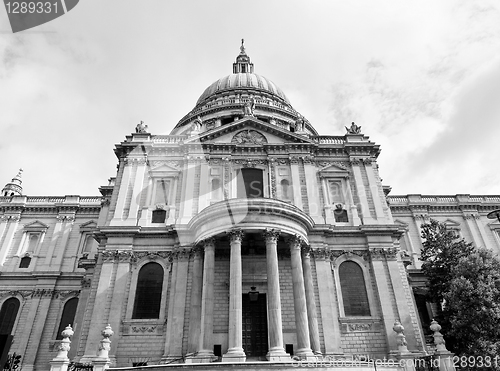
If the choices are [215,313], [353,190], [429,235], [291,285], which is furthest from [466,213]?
[215,313]

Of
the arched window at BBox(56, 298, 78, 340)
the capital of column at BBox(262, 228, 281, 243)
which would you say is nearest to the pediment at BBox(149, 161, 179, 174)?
the capital of column at BBox(262, 228, 281, 243)

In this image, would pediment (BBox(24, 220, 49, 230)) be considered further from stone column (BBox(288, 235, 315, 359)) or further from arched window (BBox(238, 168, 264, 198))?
stone column (BBox(288, 235, 315, 359))

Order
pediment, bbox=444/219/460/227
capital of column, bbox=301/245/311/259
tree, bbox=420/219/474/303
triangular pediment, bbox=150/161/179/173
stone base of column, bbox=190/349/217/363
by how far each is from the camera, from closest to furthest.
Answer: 1. stone base of column, bbox=190/349/217/363
2. capital of column, bbox=301/245/311/259
3. tree, bbox=420/219/474/303
4. triangular pediment, bbox=150/161/179/173
5. pediment, bbox=444/219/460/227

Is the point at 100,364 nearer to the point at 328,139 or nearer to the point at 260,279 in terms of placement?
the point at 260,279

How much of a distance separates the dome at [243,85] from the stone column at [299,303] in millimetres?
29513

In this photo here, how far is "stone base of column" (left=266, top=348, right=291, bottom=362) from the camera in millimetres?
17312

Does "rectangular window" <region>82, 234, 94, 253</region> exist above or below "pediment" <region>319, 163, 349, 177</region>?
below

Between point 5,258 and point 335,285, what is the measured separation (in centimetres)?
3169

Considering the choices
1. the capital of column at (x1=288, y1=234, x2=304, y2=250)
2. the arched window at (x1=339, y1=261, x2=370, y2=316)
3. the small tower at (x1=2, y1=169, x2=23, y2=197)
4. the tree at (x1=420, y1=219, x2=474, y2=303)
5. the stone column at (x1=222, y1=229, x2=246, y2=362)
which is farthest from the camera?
the small tower at (x1=2, y1=169, x2=23, y2=197)

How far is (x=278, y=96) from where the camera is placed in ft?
155

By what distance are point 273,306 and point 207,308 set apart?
147 inches

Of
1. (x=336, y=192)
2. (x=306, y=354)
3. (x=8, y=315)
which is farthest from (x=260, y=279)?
(x=8, y=315)

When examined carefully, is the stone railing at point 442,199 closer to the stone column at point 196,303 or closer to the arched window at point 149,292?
the stone column at point 196,303

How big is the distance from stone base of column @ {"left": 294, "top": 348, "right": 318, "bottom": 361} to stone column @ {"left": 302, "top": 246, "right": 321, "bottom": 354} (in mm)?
1338
